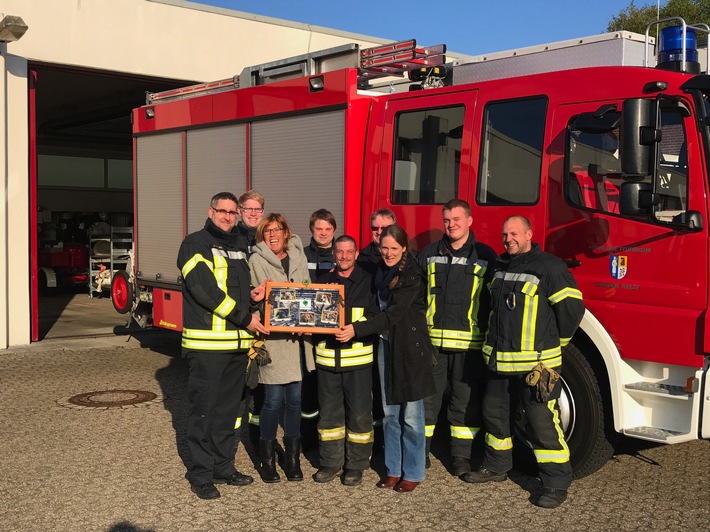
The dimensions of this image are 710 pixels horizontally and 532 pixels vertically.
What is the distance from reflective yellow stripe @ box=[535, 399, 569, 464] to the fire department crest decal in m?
0.81

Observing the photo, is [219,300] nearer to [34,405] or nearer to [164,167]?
[34,405]

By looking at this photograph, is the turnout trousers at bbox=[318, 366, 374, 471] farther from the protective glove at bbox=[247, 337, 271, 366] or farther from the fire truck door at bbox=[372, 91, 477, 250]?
the fire truck door at bbox=[372, 91, 477, 250]

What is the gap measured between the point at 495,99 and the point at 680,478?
8.84 ft

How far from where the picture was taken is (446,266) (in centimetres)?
530

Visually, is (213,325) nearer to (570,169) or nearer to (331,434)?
(331,434)

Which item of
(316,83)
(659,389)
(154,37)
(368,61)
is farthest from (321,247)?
(154,37)

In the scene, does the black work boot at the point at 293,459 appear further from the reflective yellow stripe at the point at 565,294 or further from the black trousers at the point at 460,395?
the reflective yellow stripe at the point at 565,294

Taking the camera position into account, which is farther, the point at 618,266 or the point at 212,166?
the point at 212,166

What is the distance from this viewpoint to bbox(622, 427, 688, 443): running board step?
470 cm

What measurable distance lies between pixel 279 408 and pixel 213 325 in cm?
73

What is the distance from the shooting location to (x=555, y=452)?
4.94 metres

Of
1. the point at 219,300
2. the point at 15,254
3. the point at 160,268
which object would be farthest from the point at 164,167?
the point at 219,300

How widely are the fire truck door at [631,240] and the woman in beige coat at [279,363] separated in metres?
1.61

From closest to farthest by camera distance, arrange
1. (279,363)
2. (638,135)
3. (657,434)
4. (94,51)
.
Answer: (638,135), (657,434), (279,363), (94,51)
